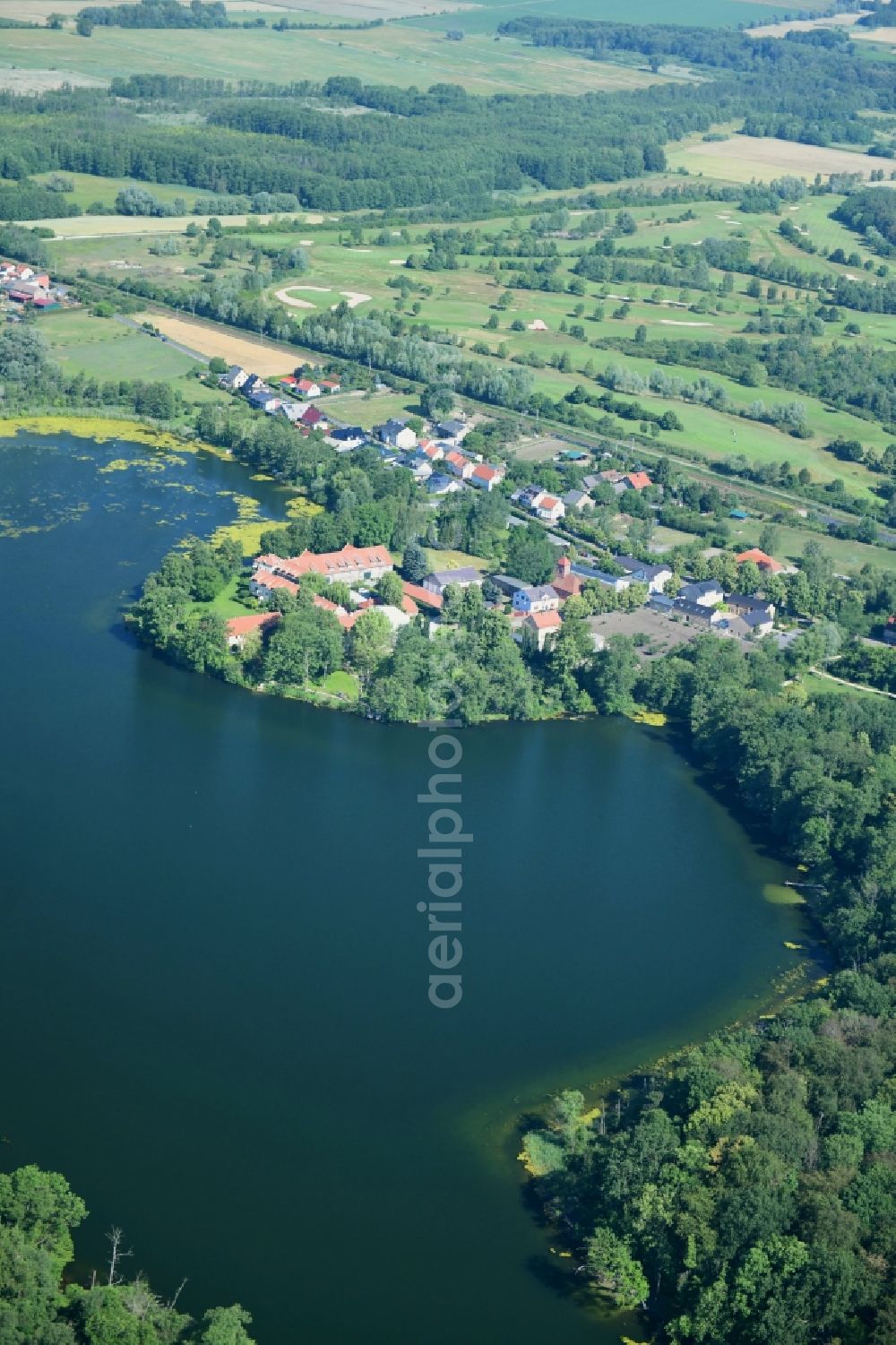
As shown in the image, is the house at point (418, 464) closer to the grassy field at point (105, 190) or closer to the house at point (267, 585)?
the house at point (267, 585)

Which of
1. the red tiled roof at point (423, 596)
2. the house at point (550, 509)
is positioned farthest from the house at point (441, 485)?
the red tiled roof at point (423, 596)

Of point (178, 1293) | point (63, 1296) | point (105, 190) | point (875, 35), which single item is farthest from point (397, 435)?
point (875, 35)

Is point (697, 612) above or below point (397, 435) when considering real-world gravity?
below

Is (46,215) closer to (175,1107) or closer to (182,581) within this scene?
(182,581)

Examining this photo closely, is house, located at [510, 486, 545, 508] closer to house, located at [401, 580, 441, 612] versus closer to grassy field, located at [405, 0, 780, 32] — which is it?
house, located at [401, 580, 441, 612]

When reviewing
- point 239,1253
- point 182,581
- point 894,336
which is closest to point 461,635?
point 182,581

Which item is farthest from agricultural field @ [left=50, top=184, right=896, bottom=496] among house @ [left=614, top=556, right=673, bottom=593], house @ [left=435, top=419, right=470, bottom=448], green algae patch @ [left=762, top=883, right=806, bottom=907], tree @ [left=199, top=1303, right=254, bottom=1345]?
tree @ [left=199, top=1303, right=254, bottom=1345]

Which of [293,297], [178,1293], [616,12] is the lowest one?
[178,1293]

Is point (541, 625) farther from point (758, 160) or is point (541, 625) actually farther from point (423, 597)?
point (758, 160)
